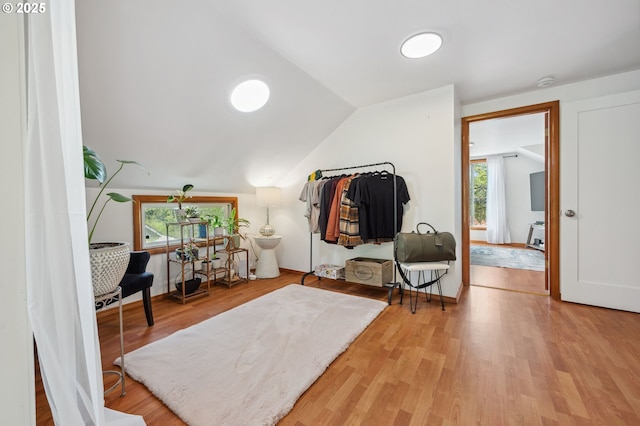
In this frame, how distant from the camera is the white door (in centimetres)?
247

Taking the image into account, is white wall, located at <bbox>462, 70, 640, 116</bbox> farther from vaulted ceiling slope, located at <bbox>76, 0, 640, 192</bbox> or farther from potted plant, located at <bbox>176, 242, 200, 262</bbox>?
potted plant, located at <bbox>176, 242, 200, 262</bbox>

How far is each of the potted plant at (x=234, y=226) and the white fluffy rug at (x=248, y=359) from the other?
45.6 inches

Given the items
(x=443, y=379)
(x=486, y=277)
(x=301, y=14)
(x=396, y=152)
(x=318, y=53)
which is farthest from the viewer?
(x=486, y=277)

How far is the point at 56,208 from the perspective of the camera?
87cm

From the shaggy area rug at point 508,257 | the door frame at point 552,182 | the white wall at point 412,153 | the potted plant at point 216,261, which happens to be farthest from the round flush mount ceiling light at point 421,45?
the shaggy area rug at point 508,257

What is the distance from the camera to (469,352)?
1850 mm

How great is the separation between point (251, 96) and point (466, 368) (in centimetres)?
→ 292

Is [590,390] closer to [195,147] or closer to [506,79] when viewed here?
[506,79]

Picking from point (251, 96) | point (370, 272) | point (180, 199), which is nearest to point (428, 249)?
point (370, 272)

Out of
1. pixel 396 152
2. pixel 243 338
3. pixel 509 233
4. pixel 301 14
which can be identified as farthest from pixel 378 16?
pixel 509 233

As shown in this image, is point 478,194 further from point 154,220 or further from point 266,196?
point 154,220

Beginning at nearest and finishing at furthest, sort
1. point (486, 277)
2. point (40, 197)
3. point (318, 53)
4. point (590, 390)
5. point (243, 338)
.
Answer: point (40, 197) → point (590, 390) → point (243, 338) → point (318, 53) → point (486, 277)

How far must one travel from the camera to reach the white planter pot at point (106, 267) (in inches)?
51.3

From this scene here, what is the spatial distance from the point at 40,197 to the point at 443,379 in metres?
2.06
